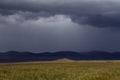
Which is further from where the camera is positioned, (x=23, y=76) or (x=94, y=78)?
(x=23, y=76)

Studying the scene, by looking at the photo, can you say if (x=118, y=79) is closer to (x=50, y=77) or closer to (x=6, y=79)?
(x=50, y=77)

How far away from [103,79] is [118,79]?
78.0 inches

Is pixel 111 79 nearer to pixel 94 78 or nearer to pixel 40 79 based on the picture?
pixel 94 78

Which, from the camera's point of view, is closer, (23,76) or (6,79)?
(6,79)

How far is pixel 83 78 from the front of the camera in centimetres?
3919

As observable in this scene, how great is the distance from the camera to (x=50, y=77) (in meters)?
40.8

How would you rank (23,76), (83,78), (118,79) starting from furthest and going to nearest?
(23,76) → (83,78) → (118,79)

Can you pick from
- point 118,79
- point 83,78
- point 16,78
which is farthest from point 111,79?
point 16,78

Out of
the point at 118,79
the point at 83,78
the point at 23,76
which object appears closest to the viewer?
the point at 118,79

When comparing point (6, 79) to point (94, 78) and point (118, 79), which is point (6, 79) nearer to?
point (94, 78)

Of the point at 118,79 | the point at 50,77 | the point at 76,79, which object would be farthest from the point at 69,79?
the point at 118,79

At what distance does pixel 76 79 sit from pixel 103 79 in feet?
11.0

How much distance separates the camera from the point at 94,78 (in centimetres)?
3838

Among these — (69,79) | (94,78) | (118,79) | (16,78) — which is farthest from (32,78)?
(118,79)
